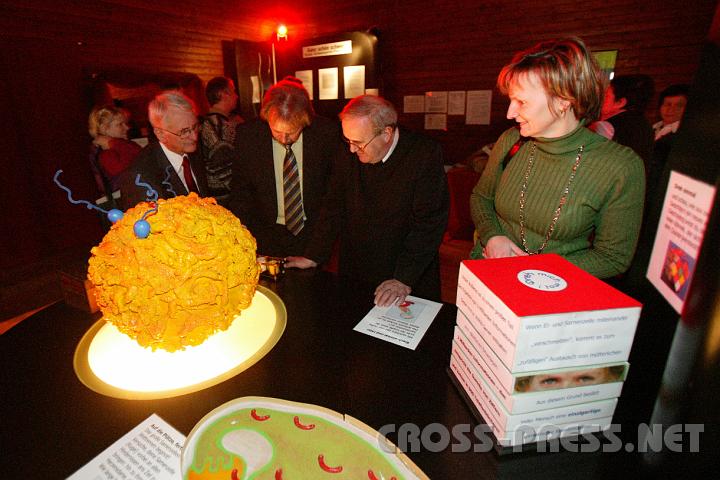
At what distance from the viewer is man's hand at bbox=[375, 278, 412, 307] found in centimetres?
150

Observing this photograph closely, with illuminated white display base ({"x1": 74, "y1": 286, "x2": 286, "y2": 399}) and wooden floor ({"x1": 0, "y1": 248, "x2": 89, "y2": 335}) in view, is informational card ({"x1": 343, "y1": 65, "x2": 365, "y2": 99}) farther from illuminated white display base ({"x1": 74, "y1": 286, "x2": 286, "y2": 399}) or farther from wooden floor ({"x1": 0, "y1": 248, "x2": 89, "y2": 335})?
illuminated white display base ({"x1": 74, "y1": 286, "x2": 286, "y2": 399})

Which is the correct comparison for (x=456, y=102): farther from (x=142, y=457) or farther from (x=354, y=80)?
(x=142, y=457)

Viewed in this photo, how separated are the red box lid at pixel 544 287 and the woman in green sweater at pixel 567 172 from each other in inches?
23.7

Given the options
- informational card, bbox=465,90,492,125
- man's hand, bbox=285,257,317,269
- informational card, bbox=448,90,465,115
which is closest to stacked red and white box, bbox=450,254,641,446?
man's hand, bbox=285,257,317,269

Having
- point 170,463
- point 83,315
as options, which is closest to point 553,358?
point 170,463

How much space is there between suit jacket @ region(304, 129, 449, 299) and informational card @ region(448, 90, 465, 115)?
4.18 m

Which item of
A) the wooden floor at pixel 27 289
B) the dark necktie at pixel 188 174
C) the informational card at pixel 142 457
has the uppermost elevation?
the dark necktie at pixel 188 174

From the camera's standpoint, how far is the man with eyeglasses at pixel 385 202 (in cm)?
196

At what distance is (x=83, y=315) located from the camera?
58.4 inches

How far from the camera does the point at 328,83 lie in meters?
6.88

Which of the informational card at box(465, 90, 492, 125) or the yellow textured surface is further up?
the informational card at box(465, 90, 492, 125)

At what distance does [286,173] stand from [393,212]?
0.78m

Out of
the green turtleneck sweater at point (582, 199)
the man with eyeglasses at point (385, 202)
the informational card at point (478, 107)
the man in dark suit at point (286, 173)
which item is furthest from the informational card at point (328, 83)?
the green turtleneck sweater at point (582, 199)

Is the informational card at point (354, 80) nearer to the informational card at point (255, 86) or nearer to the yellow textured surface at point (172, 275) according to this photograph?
the informational card at point (255, 86)
